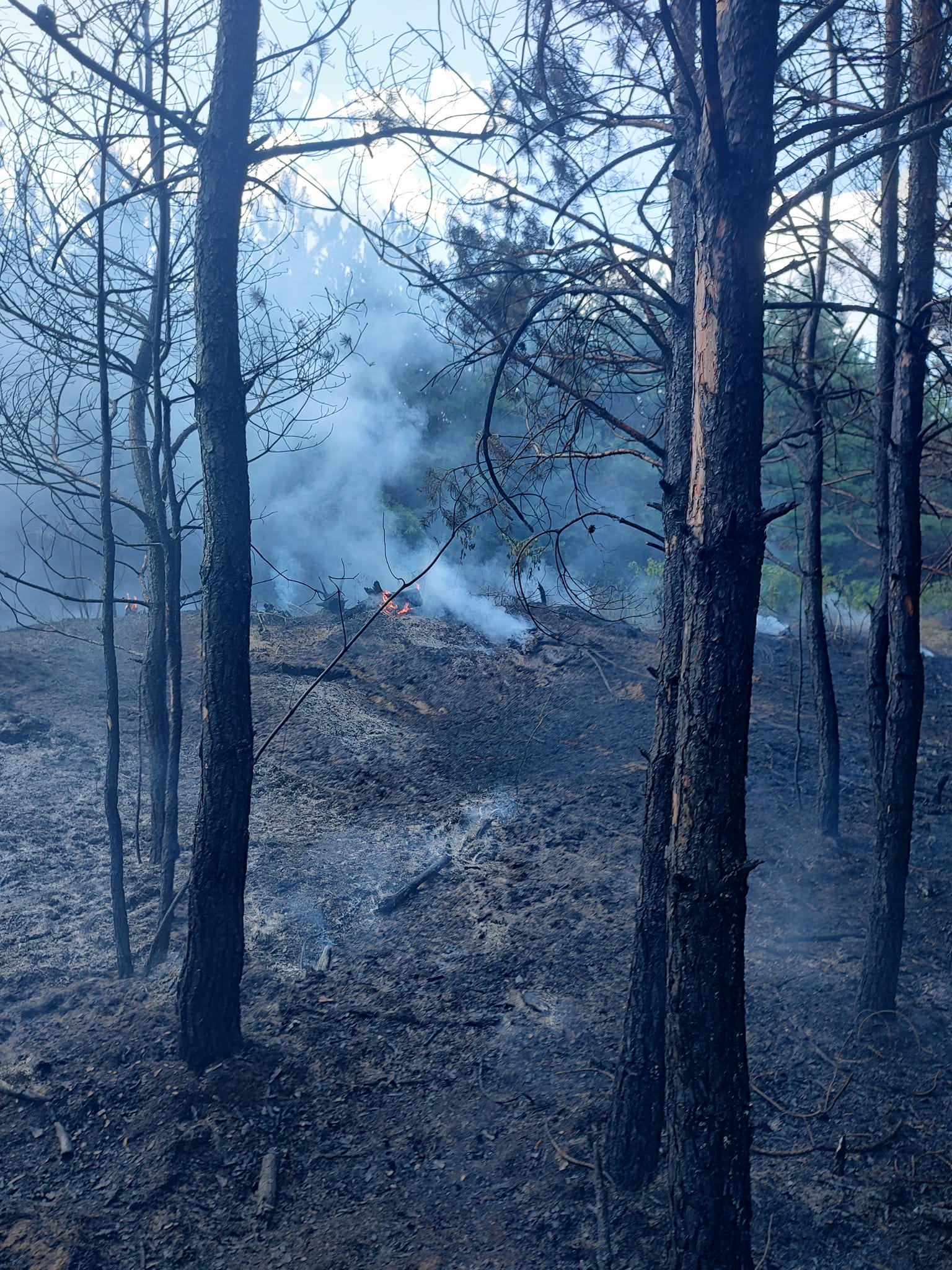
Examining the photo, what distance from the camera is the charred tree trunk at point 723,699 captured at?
9.75 feet

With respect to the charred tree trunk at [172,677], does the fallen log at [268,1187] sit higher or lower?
lower

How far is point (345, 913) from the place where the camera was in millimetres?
7363

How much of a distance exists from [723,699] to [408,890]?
560 cm

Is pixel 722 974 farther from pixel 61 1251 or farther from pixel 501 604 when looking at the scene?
pixel 501 604

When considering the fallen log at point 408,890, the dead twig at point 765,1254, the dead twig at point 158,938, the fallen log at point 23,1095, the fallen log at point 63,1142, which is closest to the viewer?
the dead twig at point 765,1254

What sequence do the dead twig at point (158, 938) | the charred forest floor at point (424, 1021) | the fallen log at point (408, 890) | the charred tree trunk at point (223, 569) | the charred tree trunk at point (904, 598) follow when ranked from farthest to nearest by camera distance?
the fallen log at point (408, 890), the dead twig at point (158, 938), the charred tree trunk at point (904, 598), the charred tree trunk at point (223, 569), the charred forest floor at point (424, 1021)

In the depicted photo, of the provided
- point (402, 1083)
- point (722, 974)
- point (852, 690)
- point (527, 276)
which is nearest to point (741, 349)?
point (722, 974)

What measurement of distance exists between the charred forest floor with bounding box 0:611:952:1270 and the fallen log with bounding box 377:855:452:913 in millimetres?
68

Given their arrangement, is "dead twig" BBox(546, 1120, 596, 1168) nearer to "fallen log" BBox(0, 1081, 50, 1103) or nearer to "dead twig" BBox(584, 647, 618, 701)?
"fallen log" BBox(0, 1081, 50, 1103)

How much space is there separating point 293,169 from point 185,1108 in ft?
20.0

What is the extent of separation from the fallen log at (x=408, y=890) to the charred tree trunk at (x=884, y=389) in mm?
4377

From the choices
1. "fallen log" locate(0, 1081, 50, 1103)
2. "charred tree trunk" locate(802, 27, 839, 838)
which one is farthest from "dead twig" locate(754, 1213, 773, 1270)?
"charred tree trunk" locate(802, 27, 839, 838)

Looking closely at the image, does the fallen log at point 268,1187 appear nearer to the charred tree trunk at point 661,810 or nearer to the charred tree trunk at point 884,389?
the charred tree trunk at point 661,810

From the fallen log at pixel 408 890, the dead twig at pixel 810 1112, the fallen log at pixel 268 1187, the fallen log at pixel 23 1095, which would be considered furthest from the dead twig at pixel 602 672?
the fallen log at pixel 23 1095
